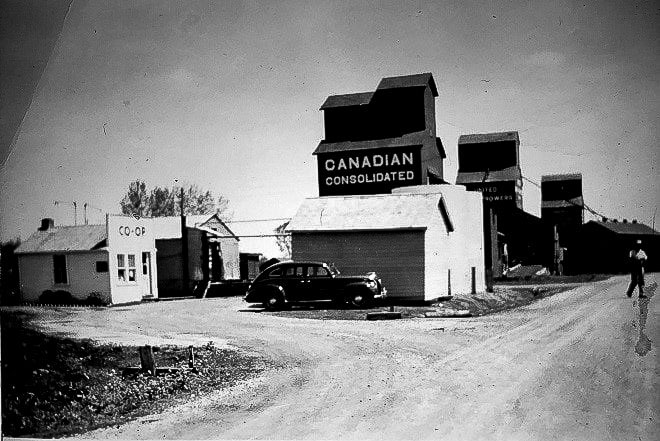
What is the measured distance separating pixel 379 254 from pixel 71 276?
2.29 m

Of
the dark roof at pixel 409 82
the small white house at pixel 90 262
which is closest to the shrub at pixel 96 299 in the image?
the small white house at pixel 90 262

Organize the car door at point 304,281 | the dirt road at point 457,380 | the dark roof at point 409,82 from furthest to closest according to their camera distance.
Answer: the car door at point 304,281 → the dark roof at point 409,82 → the dirt road at point 457,380

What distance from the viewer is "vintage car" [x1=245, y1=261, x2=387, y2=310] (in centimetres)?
Answer: 510

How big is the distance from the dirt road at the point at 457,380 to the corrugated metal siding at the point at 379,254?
0.27 meters

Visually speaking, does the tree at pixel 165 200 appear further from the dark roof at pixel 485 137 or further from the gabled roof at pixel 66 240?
the dark roof at pixel 485 137

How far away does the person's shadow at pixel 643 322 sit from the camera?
181 inches

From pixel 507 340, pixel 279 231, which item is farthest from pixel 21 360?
pixel 507 340

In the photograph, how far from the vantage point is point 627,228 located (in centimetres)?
489

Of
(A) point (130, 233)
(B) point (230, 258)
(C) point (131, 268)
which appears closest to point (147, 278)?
(C) point (131, 268)

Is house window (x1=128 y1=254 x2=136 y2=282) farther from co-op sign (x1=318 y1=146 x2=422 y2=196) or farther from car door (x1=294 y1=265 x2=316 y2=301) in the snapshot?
co-op sign (x1=318 y1=146 x2=422 y2=196)

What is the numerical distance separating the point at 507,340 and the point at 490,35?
2007mm

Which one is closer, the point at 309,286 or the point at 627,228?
the point at 627,228

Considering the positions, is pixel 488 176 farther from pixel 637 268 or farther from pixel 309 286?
pixel 309 286

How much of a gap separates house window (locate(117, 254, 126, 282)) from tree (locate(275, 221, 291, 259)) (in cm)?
115
